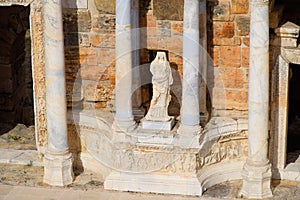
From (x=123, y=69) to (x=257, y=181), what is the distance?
8.88 ft

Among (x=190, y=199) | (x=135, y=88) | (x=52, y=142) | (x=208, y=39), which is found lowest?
(x=190, y=199)

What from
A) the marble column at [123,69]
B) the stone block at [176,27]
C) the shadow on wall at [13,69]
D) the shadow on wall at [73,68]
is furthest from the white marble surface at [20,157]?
the stone block at [176,27]

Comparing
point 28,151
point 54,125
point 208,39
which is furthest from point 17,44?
point 208,39

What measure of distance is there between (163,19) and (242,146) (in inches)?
94.6

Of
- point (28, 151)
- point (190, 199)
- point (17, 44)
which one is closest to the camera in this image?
point (190, 199)

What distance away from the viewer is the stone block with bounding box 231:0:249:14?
12266mm

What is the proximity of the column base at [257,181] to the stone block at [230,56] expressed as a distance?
5.36ft

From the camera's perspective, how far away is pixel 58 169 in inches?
500

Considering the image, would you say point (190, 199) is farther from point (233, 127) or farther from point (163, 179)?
point (233, 127)

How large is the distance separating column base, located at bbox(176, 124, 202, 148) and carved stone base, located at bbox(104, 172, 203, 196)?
1.78 feet

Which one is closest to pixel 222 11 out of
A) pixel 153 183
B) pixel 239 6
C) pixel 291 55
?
pixel 239 6

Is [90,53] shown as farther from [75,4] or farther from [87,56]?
[75,4]

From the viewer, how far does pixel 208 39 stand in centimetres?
1254

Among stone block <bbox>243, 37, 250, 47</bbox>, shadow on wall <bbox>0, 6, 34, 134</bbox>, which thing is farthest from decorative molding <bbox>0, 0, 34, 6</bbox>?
stone block <bbox>243, 37, 250, 47</bbox>
